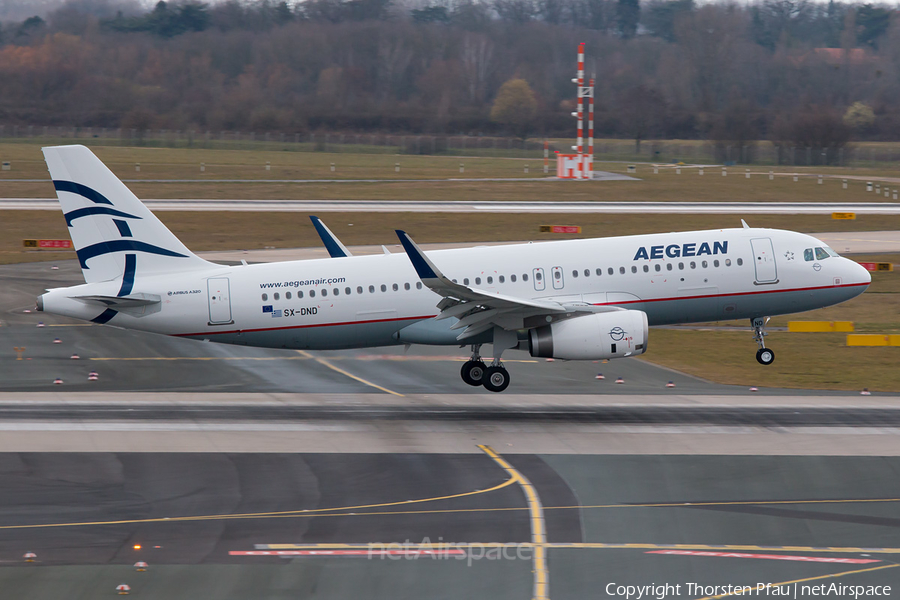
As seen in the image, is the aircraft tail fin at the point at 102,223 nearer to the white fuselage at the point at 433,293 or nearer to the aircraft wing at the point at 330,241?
the white fuselage at the point at 433,293

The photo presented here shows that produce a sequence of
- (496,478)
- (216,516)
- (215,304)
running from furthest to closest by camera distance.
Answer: (215,304) → (496,478) → (216,516)

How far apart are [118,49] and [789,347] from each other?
544 feet

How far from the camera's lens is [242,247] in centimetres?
6069

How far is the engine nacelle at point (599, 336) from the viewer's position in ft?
95.8

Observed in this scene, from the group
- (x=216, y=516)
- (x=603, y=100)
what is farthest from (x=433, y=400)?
(x=603, y=100)

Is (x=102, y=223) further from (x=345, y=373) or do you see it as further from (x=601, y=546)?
(x=601, y=546)

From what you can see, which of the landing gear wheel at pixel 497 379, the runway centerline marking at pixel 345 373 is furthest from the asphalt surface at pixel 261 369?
the landing gear wheel at pixel 497 379

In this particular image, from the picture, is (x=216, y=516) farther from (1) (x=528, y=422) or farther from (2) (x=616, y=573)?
(1) (x=528, y=422)

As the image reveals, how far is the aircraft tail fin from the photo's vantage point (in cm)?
3023

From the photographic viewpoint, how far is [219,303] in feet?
101

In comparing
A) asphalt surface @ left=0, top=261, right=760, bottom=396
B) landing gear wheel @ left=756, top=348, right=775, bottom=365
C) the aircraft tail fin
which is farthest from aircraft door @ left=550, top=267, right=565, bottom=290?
the aircraft tail fin

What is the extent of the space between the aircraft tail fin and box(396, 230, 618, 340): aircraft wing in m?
8.77

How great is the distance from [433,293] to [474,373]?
3.08 meters

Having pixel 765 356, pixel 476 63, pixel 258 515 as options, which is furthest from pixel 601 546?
pixel 476 63
